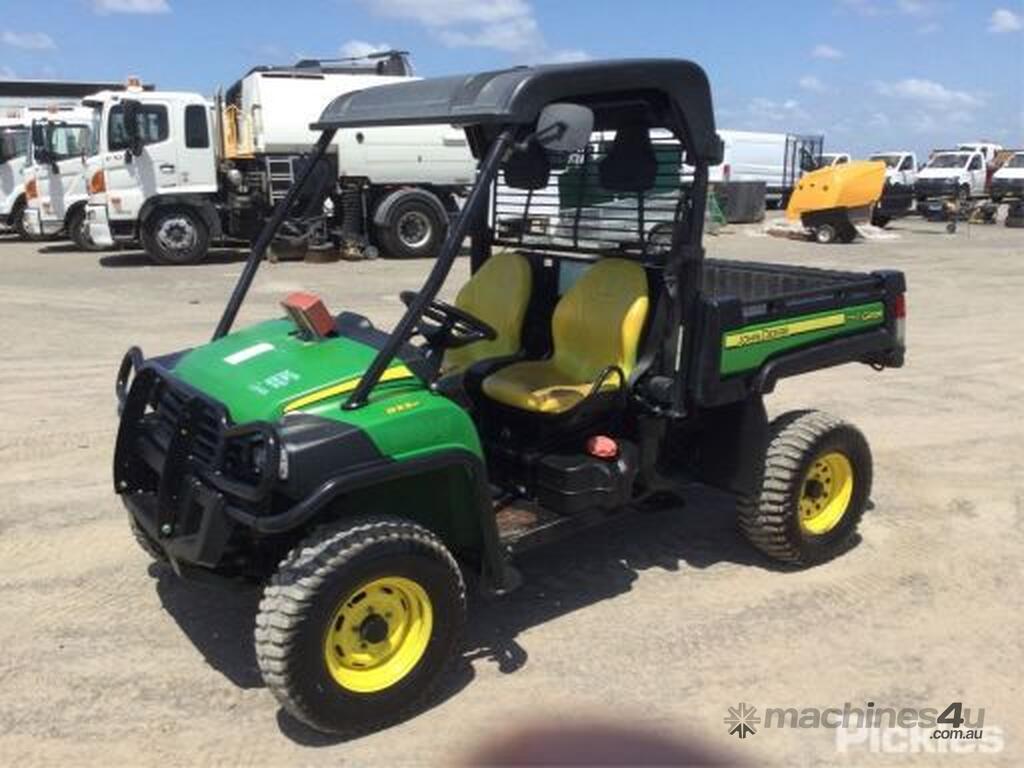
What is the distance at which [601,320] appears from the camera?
404cm

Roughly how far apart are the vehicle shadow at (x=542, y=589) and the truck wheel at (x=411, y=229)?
11.6 metres

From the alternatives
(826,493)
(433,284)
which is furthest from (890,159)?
(433,284)

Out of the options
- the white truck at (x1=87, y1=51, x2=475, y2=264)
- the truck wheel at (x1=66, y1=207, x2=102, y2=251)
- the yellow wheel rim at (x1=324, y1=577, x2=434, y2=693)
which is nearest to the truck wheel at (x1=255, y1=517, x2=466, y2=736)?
the yellow wheel rim at (x1=324, y1=577, x2=434, y2=693)

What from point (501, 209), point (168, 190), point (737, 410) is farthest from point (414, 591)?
point (168, 190)

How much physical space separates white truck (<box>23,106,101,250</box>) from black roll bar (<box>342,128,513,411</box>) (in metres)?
14.7

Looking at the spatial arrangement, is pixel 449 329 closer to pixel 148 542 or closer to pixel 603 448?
pixel 603 448

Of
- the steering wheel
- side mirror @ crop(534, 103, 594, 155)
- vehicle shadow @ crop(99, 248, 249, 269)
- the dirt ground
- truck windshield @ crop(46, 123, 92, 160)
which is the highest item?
truck windshield @ crop(46, 123, 92, 160)

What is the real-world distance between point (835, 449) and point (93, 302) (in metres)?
9.49

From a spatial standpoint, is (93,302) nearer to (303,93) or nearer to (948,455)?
(303,93)

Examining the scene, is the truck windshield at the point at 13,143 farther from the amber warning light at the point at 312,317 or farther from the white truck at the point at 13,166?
the amber warning light at the point at 312,317

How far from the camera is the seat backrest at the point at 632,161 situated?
12.9ft

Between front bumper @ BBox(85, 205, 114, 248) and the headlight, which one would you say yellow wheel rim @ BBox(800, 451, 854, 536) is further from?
front bumper @ BBox(85, 205, 114, 248)

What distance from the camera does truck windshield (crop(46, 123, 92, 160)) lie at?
16422mm

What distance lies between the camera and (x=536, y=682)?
343 centimetres
